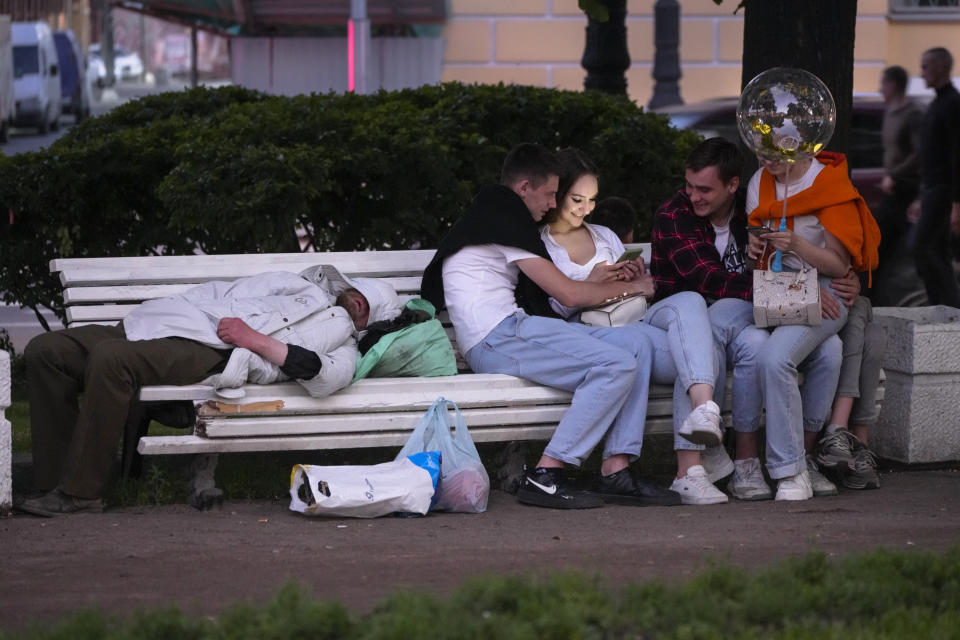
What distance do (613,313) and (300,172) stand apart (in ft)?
6.07

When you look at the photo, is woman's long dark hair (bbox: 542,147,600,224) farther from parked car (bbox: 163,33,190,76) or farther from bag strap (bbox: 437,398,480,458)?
parked car (bbox: 163,33,190,76)

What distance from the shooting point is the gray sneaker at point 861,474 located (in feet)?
20.9

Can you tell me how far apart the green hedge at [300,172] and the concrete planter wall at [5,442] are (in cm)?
202

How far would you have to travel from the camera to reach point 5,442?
5.62 metres

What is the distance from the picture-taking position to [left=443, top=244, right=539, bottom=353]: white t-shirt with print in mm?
6383

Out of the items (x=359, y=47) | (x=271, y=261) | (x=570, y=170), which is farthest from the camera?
(x=359, y=47)

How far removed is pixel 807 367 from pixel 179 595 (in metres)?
2.93

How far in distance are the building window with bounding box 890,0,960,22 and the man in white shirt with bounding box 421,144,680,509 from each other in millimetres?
13964

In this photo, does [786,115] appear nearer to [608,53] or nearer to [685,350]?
[685,350]

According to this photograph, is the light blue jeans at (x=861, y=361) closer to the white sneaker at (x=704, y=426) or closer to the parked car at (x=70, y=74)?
the white sneaker at (x=704, y=426)

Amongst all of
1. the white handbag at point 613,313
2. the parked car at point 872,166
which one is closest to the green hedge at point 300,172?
the white handbag at point 613,313

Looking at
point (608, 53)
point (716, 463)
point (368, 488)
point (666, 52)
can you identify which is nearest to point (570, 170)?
point (716, 463)

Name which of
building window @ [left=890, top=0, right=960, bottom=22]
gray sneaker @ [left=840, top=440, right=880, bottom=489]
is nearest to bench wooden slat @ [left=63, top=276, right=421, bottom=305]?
gray sneaker @ [left=840, top=440, right=880, bottom=489]

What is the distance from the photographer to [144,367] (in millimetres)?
5742
